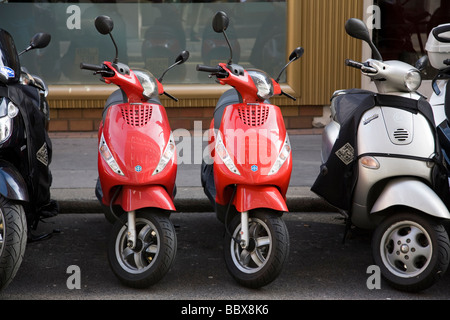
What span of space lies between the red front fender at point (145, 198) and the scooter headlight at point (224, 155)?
0.40m

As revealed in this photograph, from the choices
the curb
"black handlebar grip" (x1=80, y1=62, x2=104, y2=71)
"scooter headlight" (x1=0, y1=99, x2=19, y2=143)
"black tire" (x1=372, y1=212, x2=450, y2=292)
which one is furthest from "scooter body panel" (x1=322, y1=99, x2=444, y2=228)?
"scooter headlight" (x1=0, y1=99, x2=19, y2=143)

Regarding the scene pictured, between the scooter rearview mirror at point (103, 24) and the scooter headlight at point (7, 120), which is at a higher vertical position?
the scooter rearview mirror at point (103, 24)

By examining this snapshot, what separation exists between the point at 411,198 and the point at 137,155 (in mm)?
1621

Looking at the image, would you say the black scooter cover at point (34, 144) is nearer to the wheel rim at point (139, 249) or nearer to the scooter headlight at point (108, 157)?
→ the scooter headlight at point (108, 157)

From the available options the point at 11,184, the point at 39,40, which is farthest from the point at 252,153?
the point at 39,40

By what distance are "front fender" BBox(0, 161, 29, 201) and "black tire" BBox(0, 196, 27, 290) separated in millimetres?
43

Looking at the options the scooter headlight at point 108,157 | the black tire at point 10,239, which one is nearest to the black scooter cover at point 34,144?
the scooter headlight at point 108,157

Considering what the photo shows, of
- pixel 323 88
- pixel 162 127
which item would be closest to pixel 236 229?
pixel 162 127

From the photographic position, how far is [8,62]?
192 inches

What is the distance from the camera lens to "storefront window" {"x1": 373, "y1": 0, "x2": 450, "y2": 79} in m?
9.25

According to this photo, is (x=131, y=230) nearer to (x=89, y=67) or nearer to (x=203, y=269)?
(x=203, y=269)

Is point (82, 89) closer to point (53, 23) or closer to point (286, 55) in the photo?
point (53, 23)

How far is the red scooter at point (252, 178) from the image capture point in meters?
4.43

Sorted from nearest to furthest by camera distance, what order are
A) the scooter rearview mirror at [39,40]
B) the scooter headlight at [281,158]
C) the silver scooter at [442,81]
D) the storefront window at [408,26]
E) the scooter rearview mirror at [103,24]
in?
the scooter headlight at [281,158]
the scooter rearview mirror at [103,24]
the silver scooter at [442,81]
the scooter rearview mirror at [39,40]
the storefront window at [408,26]
